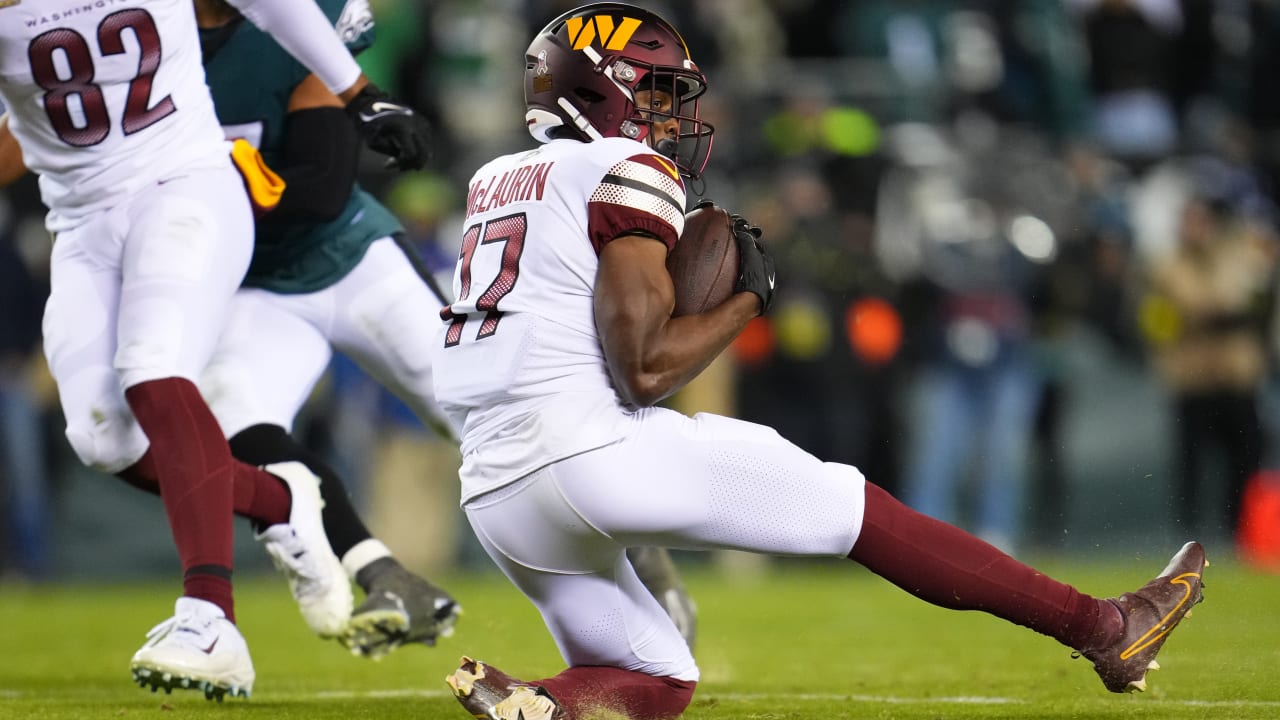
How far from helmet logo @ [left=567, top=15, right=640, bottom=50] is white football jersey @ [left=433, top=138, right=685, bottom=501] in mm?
282

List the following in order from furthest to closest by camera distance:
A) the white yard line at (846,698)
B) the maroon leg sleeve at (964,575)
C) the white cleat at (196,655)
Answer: the white yard line at (846,698), the white cleat at (196,655), the maroon leg sleeve at (964,575)

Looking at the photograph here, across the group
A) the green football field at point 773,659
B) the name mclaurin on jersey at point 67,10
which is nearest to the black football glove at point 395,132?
the name mclaurin on jersey at point 67,10

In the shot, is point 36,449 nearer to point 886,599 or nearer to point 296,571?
point 886,599

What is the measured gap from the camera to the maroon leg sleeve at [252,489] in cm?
458

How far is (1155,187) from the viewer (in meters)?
11.1

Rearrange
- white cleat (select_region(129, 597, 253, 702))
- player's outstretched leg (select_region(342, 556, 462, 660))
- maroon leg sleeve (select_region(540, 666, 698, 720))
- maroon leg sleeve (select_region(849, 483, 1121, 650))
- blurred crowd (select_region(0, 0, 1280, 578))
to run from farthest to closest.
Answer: blurred crowd (select_region(0, 0, 1280, 578)) < player's outstretched leg (select_region(342, 556, 462, 660)) < white cleat (select_region(129, 597, 253, 702)) < maroon leg sleeve (select_region(540, 666, 698, 720)) < maroon leg sleeve (select_region(849, 483, 1121, 650))

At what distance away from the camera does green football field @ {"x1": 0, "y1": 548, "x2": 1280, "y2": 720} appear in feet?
14.1

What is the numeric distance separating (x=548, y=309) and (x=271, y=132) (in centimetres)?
189

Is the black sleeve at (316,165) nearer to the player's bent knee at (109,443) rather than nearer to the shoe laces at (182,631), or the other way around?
the player's bent knee at (109,443)

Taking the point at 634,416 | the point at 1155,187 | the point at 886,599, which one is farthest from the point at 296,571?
the point at 1155,187

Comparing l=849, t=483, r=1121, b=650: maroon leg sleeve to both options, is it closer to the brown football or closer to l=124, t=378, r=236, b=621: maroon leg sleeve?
the brown football

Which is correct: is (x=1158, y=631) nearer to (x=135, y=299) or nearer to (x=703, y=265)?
(x=703, y=265)

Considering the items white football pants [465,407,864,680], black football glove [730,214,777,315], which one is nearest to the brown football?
black football glove [730,214,777,315]

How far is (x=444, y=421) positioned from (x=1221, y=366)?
20.4 feet
